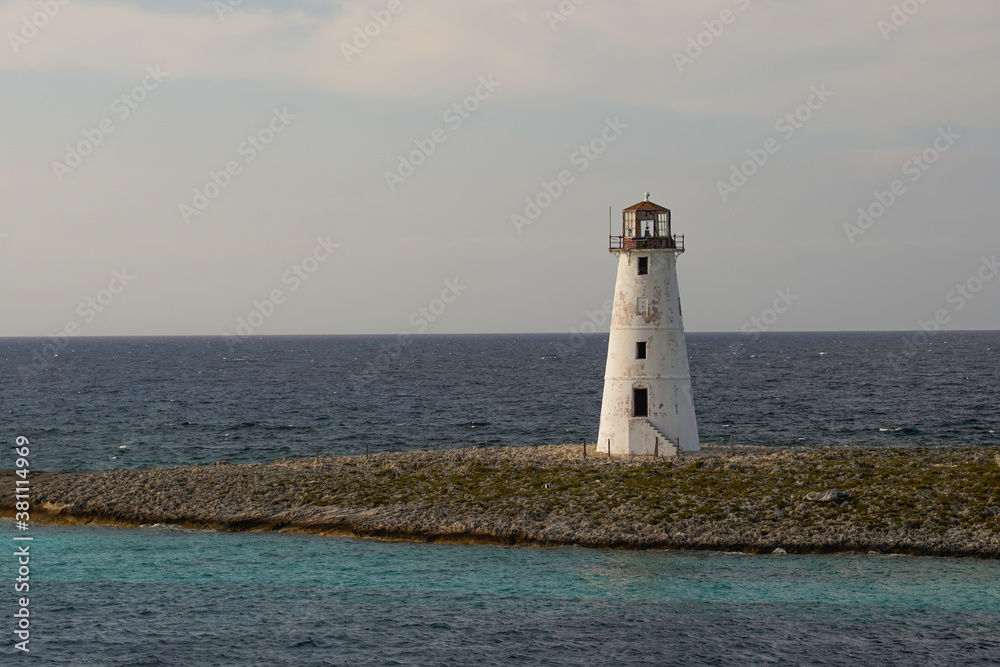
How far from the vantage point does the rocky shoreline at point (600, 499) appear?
120 ft

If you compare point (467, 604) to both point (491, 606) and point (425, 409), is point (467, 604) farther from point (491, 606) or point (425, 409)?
point (425, 409)

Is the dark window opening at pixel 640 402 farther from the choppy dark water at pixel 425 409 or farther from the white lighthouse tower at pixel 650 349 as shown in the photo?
the choppy dark water at pixel 425 409

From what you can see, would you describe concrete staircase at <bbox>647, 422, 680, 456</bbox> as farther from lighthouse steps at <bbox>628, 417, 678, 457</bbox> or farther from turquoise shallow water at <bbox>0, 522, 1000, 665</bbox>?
turquoise shallow water at <bbox>0, 522, 1000, 665</bbox>

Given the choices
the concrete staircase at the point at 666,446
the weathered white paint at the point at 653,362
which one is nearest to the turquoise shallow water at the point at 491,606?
the concrete staircase at the point at 666,446

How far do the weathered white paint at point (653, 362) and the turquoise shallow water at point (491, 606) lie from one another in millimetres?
10011

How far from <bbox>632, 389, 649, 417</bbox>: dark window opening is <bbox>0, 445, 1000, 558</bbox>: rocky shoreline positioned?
91.8 inches

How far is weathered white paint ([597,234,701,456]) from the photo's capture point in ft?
148

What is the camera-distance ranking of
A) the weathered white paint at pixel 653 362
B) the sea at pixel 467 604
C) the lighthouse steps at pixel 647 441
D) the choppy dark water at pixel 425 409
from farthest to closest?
the choppy dark water at pixel 425 409 → the lighthouse steps at pixel 647 441 → the weathered white paint at pixel 653 362 → the sea at pixel 467 604

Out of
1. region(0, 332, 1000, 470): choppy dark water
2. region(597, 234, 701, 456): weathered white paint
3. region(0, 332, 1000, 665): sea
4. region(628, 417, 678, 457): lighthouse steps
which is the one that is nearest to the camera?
region(0, 332, 1000, 665): sea

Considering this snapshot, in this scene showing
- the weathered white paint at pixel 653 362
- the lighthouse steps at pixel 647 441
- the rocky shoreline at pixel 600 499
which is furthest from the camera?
the lighthouse steps at pixel 647 441

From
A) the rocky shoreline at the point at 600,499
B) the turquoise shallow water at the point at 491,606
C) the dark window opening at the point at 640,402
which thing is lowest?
the turquoise shallow water at the point at 491,606

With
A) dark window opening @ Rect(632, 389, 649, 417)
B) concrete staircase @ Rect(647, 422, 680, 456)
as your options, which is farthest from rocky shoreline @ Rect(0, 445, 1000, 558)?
dark window opening @ Rect(632, 389, 649, 417)

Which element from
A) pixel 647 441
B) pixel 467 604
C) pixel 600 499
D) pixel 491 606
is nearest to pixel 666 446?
pixel 647 441

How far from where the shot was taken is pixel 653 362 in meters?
44.9
